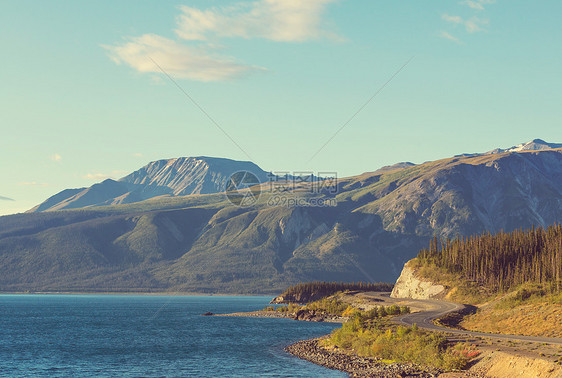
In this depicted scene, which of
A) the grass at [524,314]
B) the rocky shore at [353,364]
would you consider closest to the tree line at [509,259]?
the grass at [524,314]

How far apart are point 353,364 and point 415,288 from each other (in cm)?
8810

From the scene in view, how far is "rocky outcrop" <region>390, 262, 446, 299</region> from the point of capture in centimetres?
15035

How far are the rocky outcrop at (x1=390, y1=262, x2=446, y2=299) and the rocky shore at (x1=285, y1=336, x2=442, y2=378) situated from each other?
56973 millimetres

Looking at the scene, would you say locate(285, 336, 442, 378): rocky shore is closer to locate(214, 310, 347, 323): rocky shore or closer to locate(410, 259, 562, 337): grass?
locate(410, 259, 562, 337): grass

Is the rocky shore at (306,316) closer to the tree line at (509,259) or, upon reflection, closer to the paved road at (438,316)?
the tree line at (509,259)

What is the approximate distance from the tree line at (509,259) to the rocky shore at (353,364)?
46139 mm

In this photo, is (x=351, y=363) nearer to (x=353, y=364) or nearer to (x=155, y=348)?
(x=353, y=364)

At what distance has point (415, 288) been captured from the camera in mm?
162750

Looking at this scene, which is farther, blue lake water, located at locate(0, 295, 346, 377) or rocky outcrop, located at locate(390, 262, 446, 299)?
rocky outcrop, located at locate(390, 262, 446, 299)

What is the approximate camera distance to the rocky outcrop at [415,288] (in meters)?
150

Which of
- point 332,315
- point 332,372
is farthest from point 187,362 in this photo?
point 332,315

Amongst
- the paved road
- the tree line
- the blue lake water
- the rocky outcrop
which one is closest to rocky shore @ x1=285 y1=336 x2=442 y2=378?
the blue lake water

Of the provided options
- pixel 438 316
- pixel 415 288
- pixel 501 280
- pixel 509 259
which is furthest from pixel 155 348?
pixel 509 259

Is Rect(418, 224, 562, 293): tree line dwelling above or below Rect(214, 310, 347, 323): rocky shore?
above
